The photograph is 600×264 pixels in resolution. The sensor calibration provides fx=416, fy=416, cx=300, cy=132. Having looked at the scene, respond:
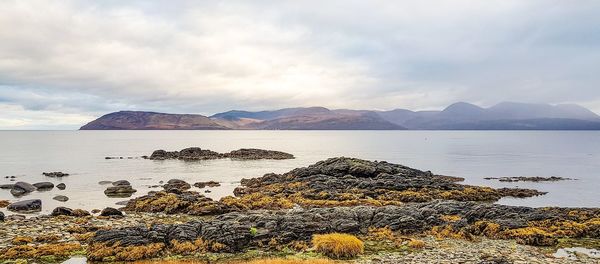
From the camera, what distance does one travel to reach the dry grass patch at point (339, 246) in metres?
25.0

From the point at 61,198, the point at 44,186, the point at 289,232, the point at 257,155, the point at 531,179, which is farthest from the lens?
the point at 257,155

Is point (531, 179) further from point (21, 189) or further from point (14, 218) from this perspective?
point (21, 189)

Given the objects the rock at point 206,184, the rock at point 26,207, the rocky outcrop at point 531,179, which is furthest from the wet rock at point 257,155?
the rock at point 26,207

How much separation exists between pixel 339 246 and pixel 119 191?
43148mm

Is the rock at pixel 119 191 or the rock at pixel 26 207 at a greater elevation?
the rock at pixel 26 207

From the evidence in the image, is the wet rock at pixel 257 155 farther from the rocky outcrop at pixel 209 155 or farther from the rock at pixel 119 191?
the rock at pixel 119 191

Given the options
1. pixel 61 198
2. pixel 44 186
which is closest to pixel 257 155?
pixel 44 186

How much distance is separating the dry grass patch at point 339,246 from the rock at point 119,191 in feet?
130

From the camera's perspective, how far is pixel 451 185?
61.9m

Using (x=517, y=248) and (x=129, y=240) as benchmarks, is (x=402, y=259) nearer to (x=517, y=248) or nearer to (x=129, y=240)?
(x=517, y=248)

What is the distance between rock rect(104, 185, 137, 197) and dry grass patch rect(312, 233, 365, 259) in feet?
130

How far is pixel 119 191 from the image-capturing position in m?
58.2

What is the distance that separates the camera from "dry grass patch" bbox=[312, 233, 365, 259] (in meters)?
25.0

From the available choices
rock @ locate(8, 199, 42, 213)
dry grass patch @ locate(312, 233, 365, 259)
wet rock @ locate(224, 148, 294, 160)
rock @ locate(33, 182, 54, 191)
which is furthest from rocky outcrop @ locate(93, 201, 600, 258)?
wet rock @ locate(224, 148, 294, 160)
